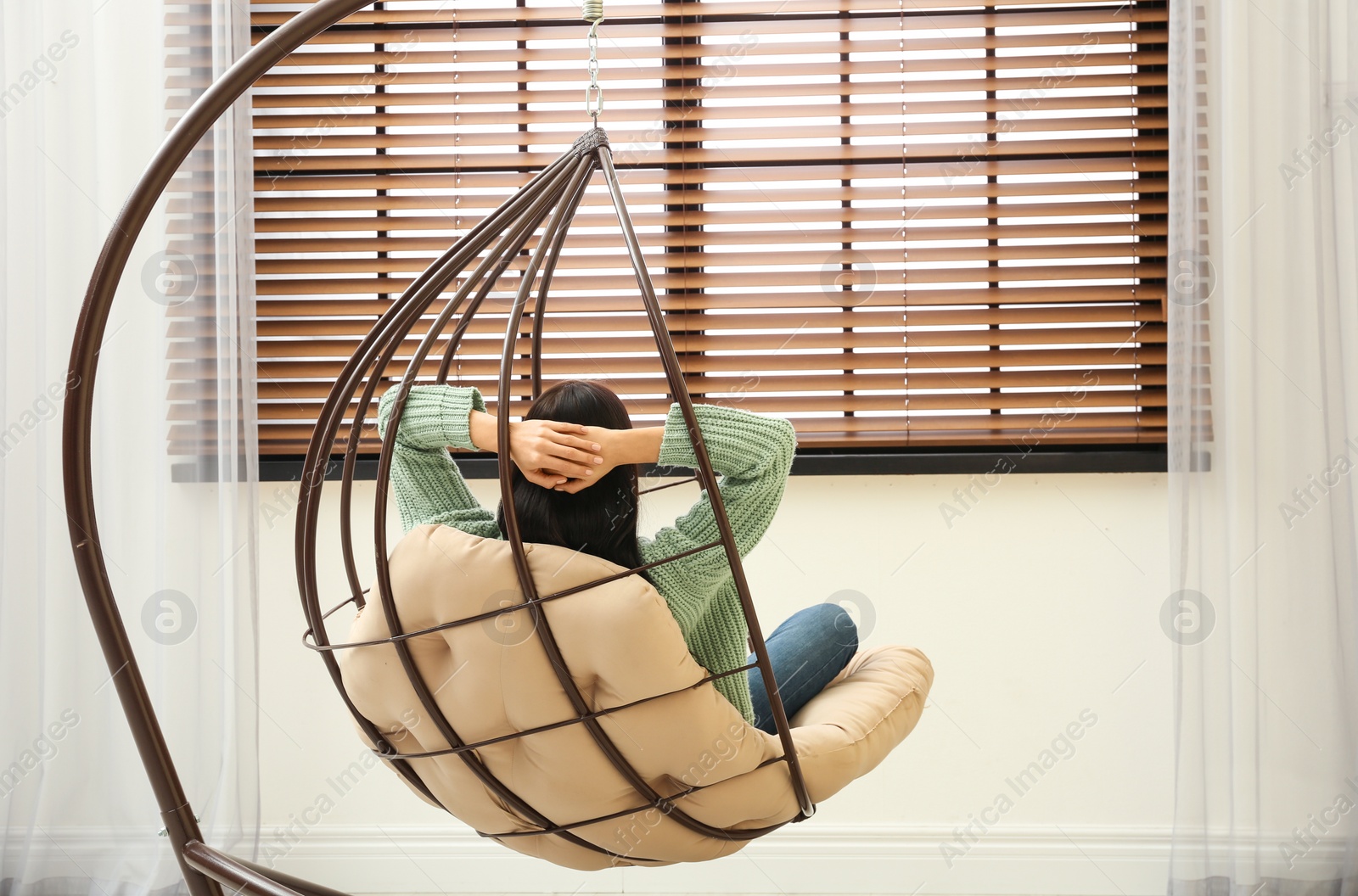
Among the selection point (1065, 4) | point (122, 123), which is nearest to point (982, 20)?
point (1065, 4)

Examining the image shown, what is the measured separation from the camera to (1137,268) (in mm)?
2133

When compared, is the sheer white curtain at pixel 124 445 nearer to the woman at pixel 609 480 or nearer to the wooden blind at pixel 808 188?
the wooden blind at pixel 808 188

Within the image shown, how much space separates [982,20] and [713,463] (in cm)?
156

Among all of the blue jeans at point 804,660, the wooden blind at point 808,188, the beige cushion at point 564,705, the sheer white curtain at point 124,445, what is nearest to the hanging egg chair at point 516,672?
the beige cushion at point 564,705

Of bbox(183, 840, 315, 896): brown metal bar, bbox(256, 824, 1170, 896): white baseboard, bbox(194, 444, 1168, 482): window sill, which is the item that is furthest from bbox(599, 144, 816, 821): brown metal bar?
bbox(256, 824, 1170, 896): white baseboard

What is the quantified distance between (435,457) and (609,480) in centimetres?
22

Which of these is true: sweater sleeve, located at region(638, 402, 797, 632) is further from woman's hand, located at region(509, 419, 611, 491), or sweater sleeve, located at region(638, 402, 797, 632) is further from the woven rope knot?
the woven rope knot

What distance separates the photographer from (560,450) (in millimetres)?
1003

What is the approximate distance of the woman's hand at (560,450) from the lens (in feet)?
3.30

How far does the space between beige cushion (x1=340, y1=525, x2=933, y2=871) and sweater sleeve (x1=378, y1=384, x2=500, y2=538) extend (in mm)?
148

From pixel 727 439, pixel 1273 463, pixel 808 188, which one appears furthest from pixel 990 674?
pixel 727 439

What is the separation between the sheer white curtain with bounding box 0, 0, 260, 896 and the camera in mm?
1905

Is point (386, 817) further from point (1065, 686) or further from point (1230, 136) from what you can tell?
point (1230, 136)

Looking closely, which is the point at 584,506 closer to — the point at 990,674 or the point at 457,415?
the point at 457,415
